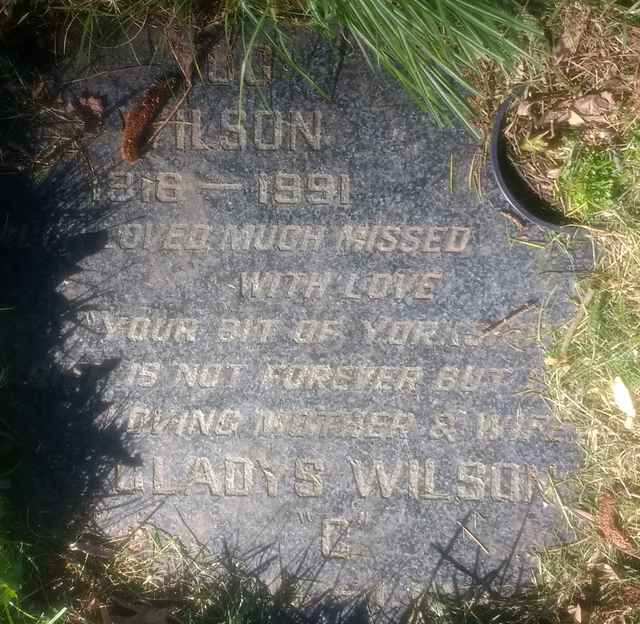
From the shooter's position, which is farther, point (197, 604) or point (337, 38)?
point (197, 604)

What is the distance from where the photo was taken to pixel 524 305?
2.17 m

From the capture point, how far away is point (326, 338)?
2184 mm

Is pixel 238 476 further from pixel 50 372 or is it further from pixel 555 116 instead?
pixel 555 116

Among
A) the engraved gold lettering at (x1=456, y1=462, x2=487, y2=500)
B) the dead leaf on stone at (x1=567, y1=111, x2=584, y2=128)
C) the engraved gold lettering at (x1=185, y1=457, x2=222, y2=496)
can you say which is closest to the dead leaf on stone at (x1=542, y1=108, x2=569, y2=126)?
the dead leaf on stone at (x1=567, y1=111, x2=584, y2=128)

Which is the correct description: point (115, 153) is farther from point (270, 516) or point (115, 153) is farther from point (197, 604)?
point (197, 604)

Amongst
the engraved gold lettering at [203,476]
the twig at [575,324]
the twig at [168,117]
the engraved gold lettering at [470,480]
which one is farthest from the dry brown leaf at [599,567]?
the twig at [168,117]

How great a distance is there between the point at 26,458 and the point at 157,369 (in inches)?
22.9

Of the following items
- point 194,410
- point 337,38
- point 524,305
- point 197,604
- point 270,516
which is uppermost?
point 337,38

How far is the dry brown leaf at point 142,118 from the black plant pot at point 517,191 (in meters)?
1.14

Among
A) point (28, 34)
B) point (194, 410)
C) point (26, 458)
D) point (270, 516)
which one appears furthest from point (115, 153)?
point (270, 516)

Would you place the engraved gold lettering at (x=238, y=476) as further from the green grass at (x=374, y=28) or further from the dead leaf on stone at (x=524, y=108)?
the dead leaf on stone at (x=524, y=108)

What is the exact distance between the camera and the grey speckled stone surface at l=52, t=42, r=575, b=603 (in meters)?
2.14

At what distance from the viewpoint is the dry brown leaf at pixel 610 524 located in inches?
84.4

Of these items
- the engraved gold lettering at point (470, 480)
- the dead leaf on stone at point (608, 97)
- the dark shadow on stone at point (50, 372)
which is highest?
the dead leaf on stone at point (608, 97)
